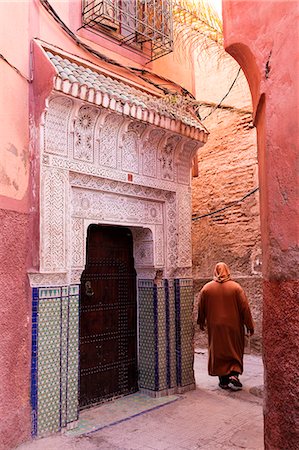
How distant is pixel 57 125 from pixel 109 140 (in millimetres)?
664

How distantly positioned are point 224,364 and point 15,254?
292 centimetres

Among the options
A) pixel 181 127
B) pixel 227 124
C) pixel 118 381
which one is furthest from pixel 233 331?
pixel 227 124

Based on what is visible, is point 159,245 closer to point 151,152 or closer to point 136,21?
point 151,152

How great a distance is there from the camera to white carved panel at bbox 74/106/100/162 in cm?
400

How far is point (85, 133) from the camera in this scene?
4.11 metres

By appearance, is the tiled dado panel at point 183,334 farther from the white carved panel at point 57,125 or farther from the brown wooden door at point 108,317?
the white carved panel at point 57,125

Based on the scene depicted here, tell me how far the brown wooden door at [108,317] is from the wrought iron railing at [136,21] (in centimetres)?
222

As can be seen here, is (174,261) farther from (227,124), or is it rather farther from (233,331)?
(227,124)

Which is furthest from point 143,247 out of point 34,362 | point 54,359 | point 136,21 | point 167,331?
point 136,21

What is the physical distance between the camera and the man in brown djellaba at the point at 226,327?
5.02 m

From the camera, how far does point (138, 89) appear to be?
4871mm

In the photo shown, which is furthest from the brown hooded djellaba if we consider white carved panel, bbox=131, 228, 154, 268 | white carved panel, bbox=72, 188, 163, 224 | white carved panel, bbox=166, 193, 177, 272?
white carved panel, bbox=72, 188, 163, 224

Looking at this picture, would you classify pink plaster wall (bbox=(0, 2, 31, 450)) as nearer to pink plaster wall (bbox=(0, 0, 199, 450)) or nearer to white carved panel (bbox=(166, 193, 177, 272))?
pink plaster wall (bbox=(0, 0, 199, 450))

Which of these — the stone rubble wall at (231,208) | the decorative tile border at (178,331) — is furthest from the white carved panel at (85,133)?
the stone rubble wall at (231,208)
